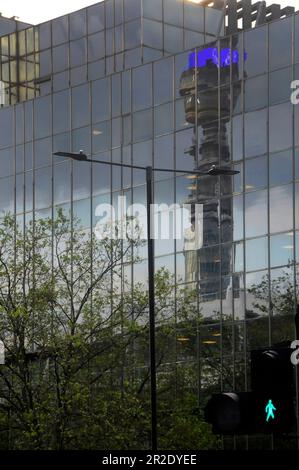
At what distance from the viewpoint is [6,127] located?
71.8 metres

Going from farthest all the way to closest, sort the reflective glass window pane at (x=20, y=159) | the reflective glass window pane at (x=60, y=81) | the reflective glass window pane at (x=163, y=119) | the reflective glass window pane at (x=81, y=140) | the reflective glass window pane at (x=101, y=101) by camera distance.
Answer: the reflective glass window pane at (x=60, y=81) < the reflective glass window pane at (x=20, y=159) < the reflective glass window pane at (x=81, y=140) < the reflective glass window pane at (x=101, y=101) < the reflective glass window pane at (x=163, y=119)

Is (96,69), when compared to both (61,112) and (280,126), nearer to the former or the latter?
(61,112)

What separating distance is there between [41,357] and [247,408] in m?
36.2

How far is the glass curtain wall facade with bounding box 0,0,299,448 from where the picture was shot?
52.9 meters

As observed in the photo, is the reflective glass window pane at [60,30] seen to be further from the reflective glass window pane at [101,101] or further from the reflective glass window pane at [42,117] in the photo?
the reflective glass window pane at [101,101]

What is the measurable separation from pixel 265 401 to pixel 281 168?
42.9 m

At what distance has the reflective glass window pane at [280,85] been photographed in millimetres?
52838

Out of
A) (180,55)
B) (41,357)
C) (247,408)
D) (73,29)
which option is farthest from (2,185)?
(247,408)

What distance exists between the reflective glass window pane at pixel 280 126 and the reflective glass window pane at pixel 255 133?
0.43m

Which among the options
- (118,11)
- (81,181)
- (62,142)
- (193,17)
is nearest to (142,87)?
(81,181)

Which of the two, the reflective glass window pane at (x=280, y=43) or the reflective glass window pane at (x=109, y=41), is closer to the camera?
the reflective glass window pane at (x=280, y=43)

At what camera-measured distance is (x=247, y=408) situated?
10.5 meters

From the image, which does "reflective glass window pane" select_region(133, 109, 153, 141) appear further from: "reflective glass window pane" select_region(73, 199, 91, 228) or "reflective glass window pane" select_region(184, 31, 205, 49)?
"reflective glass window pane" select_region(184, 31, 205, 49)

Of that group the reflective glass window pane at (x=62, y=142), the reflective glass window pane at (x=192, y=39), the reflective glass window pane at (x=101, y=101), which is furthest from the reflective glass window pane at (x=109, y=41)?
the reflective glass window pane at (x=62, y=142)
